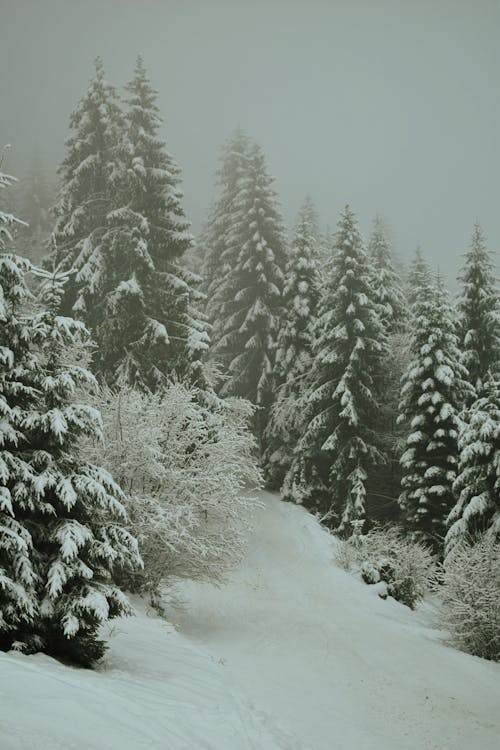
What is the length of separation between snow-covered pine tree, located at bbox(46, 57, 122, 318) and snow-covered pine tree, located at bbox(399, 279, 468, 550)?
15.0 meters

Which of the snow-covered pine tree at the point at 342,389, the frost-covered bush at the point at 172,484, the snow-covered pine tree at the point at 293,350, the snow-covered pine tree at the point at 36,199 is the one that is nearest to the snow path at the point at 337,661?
the frost-covered bush at the point at 172,484

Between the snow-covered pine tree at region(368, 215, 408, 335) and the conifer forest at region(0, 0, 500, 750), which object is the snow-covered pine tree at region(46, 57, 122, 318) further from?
the snow-covered pine tree at region(368, 215, 408, 335)

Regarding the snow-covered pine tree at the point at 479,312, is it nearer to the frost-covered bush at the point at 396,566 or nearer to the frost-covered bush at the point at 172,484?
the frost-covered bush at the point at 396,566

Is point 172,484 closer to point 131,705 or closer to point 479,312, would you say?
point 131,705

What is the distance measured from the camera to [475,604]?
613 inches

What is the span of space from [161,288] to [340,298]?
911 cm

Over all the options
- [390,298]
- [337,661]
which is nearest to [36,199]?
[390,298]

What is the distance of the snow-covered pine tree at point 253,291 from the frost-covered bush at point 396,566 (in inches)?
383

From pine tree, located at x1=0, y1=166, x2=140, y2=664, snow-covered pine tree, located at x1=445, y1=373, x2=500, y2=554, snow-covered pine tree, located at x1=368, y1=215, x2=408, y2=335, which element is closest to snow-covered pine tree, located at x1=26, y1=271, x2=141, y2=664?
pine tree, located at x1=0, y1=166, x2=140, y2=664

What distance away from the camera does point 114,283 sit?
23.1 metres

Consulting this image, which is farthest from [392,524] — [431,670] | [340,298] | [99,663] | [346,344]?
[99,663]

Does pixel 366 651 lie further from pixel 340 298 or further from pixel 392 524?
pixel 340 298

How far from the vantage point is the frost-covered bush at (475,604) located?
1539 centimetres

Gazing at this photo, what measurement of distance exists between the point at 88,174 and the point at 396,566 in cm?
2033
